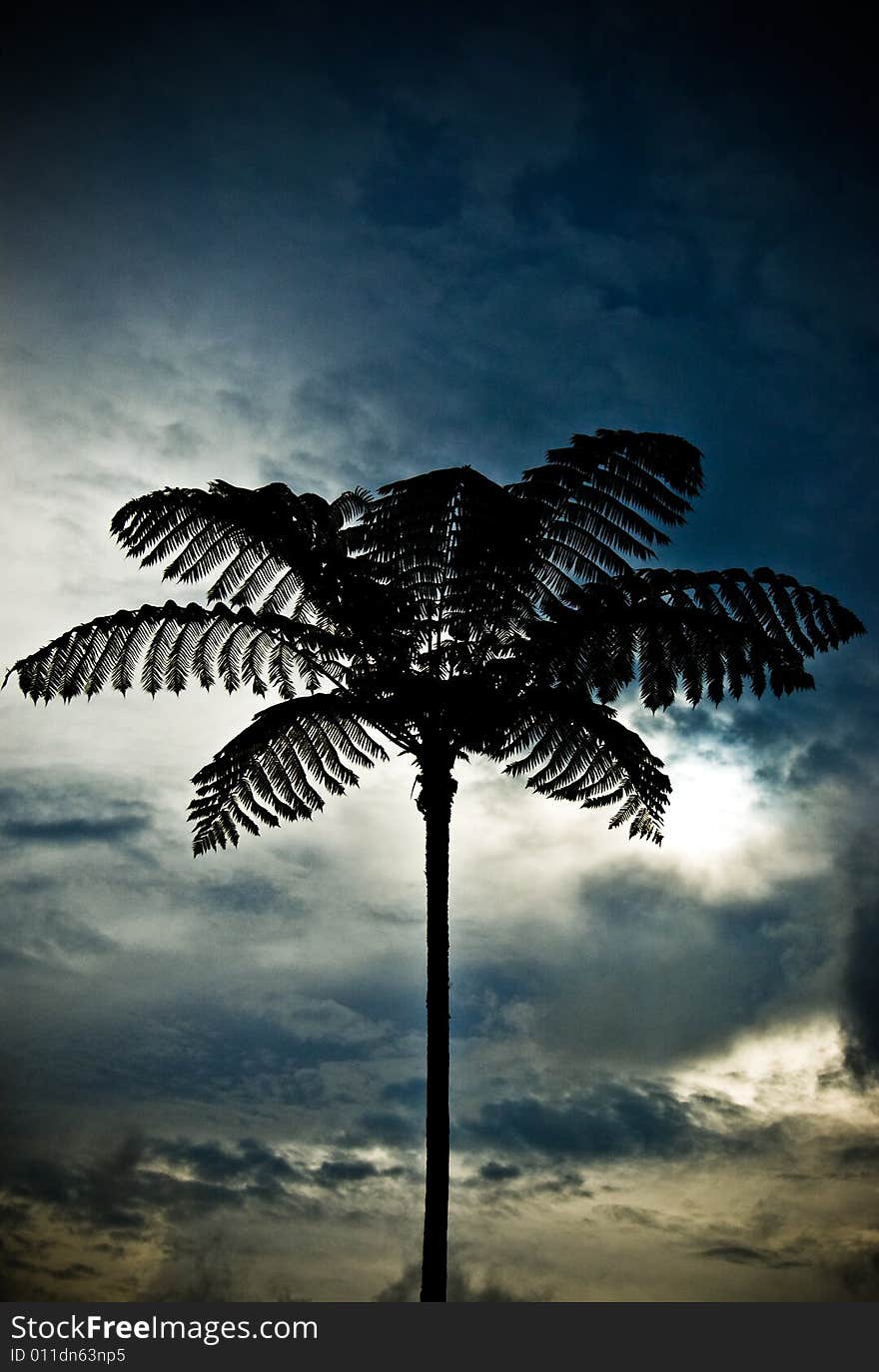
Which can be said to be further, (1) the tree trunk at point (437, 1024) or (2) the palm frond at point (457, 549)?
(2) the palm frond at point (457, 549)

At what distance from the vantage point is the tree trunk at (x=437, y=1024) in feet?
24.1

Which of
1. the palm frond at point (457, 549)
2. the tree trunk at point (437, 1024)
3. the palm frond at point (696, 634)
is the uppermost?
the palm frond at point (457, 549)

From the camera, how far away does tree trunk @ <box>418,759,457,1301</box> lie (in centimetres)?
734

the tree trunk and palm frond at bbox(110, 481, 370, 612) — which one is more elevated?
palm frond at bbox(110, 481, 370, 612)

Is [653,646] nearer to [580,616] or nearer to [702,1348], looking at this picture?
[580,616]

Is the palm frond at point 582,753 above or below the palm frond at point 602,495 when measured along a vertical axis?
below

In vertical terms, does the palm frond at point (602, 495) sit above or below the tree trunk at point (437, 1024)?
above

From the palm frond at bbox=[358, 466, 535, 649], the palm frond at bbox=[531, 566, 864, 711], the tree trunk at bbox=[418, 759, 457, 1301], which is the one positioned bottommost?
the tree trunk at bbox=[418, 759, 457, 1301]

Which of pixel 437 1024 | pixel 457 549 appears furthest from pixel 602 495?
pixel 437 1024

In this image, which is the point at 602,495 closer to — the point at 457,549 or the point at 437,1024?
the point at 457,549

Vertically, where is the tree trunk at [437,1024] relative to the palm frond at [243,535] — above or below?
below

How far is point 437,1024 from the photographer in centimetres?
778

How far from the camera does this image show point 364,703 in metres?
8.18

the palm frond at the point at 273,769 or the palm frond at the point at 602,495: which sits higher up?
the palm frond at the point at 602,495
